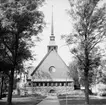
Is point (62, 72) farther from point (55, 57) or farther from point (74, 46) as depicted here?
point (74, 46)

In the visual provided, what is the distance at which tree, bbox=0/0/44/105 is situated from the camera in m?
19.6

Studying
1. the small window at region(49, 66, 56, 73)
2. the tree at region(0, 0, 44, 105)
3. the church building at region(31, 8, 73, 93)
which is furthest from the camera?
the small window at region(49, 66, 56, 73)

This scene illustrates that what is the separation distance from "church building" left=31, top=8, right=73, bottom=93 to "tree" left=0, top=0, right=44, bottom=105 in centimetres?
2970

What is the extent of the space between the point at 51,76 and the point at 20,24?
120 feet

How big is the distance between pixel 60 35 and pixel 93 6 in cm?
572

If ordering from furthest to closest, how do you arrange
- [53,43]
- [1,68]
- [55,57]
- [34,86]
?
[53,43]
[55,57]
[34,86]
[1,68]

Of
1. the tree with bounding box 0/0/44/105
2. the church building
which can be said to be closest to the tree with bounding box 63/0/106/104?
the tree with bounding box 0/0/44/105

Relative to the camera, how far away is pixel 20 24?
21.2 metres

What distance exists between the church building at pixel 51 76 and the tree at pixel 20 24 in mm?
29697

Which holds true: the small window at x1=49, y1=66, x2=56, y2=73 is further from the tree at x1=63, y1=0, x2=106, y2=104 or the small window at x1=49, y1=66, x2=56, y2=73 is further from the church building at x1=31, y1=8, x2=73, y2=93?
the tree at x1=63, y1=0, x2=106, y2=104

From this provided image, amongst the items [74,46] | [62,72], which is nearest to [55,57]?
[62,72]

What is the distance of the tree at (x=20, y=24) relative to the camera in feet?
64.2

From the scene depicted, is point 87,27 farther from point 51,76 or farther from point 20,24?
point 51,76

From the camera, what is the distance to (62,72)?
56656mm
